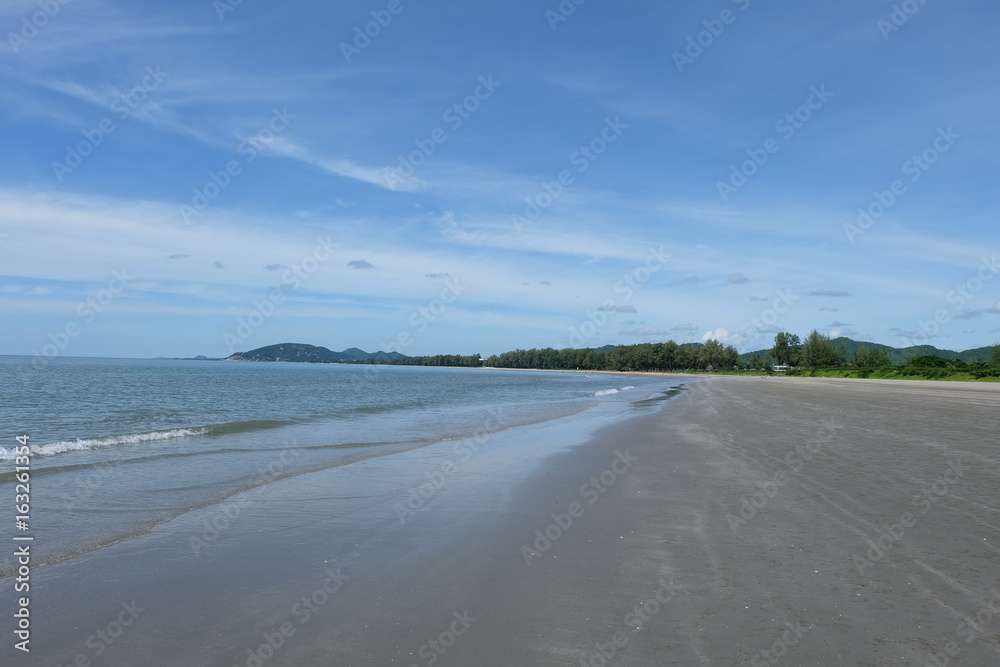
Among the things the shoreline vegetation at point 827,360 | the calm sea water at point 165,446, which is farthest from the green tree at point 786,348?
the calm sea water at point 165,446

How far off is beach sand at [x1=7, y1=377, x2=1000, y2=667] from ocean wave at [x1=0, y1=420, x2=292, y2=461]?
8.94 meters

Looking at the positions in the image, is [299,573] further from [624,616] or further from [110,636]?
[624,616]

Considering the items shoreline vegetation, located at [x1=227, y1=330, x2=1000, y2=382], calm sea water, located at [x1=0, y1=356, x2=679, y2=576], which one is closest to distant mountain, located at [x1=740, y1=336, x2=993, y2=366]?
shoreline vegetation, located at [x1=227, y1=330, x2=1000, y2=382]

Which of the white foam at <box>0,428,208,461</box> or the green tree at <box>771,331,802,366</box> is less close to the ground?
the green tree at <box>771,331,802,366</box>

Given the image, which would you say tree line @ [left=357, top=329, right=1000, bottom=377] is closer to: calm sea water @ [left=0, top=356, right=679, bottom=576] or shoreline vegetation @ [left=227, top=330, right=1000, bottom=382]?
shoreline vegetation @ [left=227, top=330, right=1000, bottom=382]

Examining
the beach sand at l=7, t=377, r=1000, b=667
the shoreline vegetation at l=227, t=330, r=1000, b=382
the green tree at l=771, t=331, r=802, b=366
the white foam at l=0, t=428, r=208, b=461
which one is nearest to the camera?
the beach sand at l=7, t=377, r=1000, b=667

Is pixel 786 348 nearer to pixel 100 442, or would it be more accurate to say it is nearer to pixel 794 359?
pixel 794 359

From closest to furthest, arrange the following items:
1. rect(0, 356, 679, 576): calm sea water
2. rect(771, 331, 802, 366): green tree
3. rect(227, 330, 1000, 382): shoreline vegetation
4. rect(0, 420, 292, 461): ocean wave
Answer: rect(0, 356, 679, 576): calm sea water
rect(0, 420, 292, 461): ocean wave
rect(227, 330, 1000, 382): shoreline vegetation
rect(771, 331, 802, 366): green tree

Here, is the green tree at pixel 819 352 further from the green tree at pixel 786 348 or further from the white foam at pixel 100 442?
the white foam at pixel 100 442

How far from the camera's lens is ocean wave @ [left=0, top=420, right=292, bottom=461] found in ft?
→ 52.4

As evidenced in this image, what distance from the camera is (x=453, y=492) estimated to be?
10836mm

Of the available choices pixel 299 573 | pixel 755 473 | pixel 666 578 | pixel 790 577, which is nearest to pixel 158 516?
pixel 299 573

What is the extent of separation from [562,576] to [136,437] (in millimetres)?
17485

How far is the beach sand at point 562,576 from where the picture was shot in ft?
15.2
